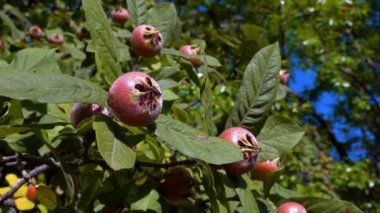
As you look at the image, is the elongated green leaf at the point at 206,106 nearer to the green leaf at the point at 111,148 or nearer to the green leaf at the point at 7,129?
the green leaf at the point at 111,148

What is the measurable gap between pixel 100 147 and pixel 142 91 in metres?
0.12

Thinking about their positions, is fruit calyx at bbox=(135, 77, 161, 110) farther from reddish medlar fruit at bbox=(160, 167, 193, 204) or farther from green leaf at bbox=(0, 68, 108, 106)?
reddish medlar fruit at bbox=(160, 167, 193, 204)

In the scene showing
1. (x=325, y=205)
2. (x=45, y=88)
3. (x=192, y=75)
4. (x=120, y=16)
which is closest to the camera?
(x=45, y=88)

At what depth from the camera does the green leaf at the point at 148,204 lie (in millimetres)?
1144

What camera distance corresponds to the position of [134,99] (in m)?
0.79

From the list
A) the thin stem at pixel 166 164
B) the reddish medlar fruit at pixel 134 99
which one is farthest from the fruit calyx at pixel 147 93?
the thin stem at pixel 166 164

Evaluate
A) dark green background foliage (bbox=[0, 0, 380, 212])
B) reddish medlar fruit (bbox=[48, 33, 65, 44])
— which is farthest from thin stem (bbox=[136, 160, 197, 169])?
reddish medlar fruit (bbox=[48, 33, 65, 44])

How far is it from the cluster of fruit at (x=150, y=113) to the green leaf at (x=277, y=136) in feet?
0.27

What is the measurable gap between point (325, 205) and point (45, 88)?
69 centimetres

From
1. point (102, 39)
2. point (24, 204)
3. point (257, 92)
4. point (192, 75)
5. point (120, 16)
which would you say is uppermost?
point (102, 39)

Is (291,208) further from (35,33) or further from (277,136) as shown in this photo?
(35,33)

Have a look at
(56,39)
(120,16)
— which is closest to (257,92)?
(120,16)

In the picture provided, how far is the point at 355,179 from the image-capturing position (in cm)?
478

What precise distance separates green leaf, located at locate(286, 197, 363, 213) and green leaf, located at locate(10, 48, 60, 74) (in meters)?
0.68
